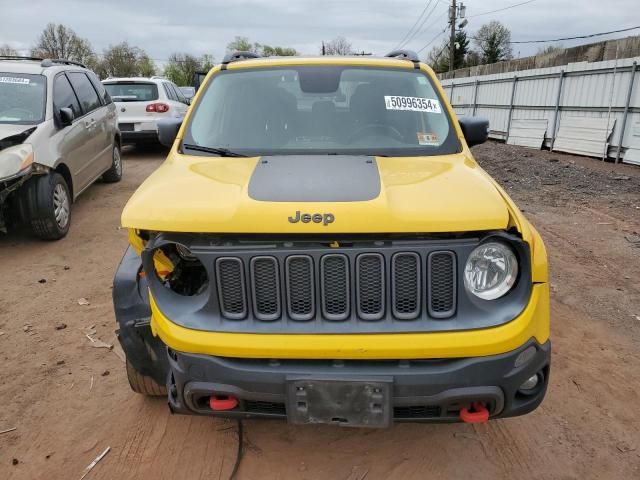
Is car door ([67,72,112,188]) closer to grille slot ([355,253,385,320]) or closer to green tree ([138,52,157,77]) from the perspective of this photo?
grille slot ([355,253,385,320])

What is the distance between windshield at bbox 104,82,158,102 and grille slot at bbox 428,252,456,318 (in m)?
11.4

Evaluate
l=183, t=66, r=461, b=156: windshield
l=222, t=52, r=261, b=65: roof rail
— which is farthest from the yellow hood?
l=222, t=52, r=261, b=65: roof rail

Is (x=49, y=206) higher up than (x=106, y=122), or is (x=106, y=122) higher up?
(x=106, y=122)

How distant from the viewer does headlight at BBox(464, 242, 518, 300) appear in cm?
215

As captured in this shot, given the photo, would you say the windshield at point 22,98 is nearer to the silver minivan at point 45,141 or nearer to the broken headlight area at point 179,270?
the silver minivan at point 45,141

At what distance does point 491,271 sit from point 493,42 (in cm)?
6256

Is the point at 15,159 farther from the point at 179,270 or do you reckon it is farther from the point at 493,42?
the point at 493,42

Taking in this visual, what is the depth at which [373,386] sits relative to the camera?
6.66 feet

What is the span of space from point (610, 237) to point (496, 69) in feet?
56.3

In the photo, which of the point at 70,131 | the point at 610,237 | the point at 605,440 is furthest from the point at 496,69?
the point at 605,440

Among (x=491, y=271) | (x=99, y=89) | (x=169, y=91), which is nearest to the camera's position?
(x=491, y=271)

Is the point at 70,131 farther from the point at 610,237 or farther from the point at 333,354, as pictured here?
the point at 610,237

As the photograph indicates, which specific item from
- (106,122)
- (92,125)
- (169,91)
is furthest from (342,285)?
(169,91)

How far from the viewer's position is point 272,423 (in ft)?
9.59
